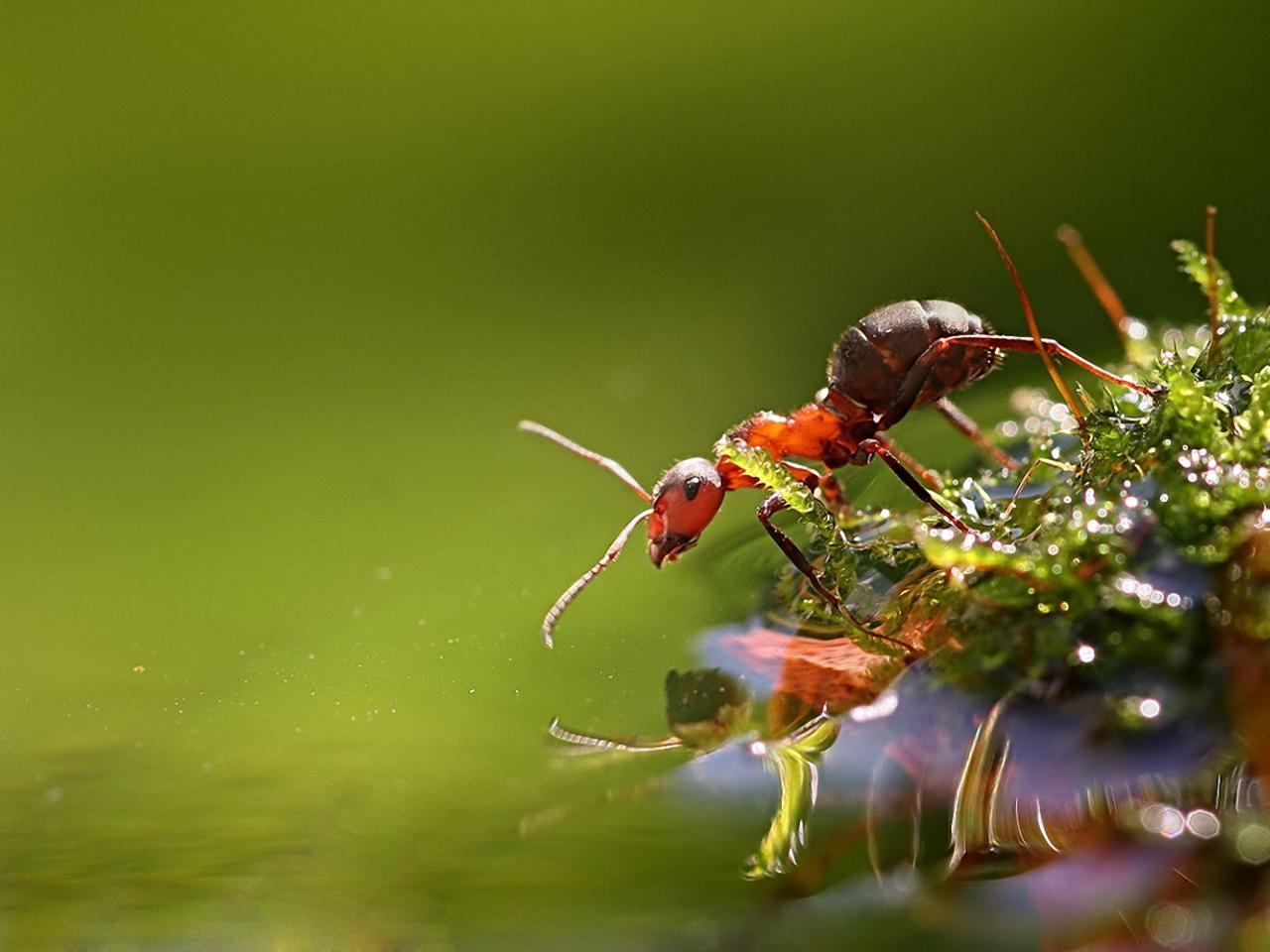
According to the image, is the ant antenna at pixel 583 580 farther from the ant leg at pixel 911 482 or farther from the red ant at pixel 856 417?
the ant leg at pixel 911 482

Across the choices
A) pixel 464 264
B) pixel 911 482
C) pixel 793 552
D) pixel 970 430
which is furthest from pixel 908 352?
pixel 464 264

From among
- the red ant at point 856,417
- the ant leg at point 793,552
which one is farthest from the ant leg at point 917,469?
the ant leg at point 793,552

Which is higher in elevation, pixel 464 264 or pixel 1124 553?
pixel 464 264

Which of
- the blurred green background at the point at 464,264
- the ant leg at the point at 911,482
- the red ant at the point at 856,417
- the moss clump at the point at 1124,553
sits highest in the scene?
the blurred green background at the point at 464,264

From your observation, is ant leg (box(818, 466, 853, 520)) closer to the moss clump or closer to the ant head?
the ant head

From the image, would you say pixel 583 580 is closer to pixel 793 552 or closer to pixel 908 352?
pixel 793 552

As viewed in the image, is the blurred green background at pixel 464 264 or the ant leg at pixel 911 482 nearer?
the ant leg at pixel 911 482

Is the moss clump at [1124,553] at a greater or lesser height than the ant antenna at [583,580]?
lesser
